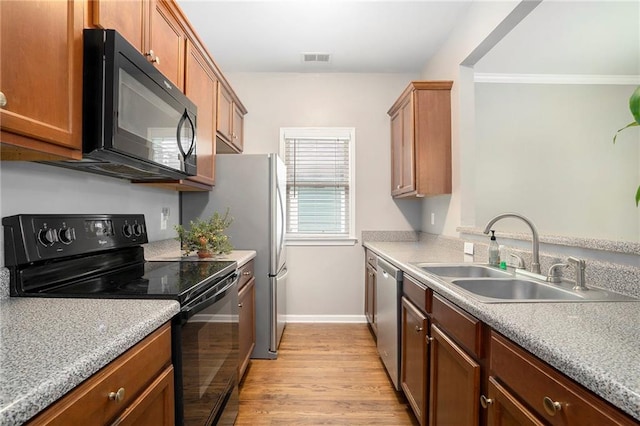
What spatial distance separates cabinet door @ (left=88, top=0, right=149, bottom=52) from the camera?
3.69ft

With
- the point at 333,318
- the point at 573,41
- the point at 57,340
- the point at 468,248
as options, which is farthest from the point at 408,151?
the point at 57,340

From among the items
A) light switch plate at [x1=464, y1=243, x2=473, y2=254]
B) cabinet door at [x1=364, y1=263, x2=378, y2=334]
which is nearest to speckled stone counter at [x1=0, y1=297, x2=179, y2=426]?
light switch plate at [x1=464, y1=243, x2=473, y2=254]

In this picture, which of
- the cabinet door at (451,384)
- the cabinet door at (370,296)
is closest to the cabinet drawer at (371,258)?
the cabinet door at (370,296)

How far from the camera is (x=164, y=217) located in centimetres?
237

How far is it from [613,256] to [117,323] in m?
1.69

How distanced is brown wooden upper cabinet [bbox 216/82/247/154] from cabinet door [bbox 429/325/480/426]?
2.18 m

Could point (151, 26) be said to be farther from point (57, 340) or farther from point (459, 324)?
point (459, 324)

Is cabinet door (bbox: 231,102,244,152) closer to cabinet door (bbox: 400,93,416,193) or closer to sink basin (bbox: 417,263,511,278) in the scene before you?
cabinet door (bbox: 400,93,416,193)

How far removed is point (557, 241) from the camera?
1.50 m

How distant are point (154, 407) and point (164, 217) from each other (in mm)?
1668

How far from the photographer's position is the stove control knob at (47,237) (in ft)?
3.95

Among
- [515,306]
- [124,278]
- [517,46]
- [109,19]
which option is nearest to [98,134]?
[109,19]

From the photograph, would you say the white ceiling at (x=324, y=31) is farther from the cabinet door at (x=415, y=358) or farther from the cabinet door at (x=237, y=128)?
the cabinet door at (x=415, y=358)

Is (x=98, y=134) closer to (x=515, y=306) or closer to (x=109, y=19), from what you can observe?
(x=109, y=19)
